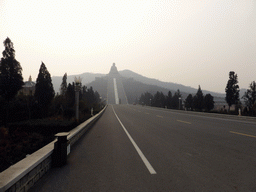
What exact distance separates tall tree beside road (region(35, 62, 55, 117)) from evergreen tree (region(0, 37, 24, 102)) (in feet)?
14.9

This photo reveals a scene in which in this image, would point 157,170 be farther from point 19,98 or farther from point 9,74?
point 19,98

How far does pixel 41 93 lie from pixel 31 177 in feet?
109

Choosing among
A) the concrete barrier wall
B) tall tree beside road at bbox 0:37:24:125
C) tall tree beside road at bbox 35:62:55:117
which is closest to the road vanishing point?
the concrete barrier wall

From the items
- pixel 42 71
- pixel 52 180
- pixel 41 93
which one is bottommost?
pixel 52 180

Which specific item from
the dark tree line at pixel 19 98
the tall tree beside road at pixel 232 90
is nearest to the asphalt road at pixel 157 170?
the dark tree line at pixel 19 98

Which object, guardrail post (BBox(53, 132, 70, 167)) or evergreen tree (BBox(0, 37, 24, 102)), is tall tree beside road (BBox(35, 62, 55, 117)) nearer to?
evergreen tree (BBox(0, 37, 24, 102))

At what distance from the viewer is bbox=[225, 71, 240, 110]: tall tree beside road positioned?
191 ft

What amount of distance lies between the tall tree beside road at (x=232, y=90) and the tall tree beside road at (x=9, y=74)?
192 ft

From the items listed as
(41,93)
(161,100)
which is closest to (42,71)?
(41,93)

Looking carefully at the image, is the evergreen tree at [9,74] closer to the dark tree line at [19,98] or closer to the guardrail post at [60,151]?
the dark tree line at [19,98]

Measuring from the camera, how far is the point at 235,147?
6855mm

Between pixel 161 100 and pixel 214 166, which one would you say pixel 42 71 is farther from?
pixel 161 100

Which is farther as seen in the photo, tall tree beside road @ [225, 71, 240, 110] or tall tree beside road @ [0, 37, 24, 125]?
tall tree beside road @ [225, 71, 240, 110]

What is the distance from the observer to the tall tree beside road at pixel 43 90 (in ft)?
109
